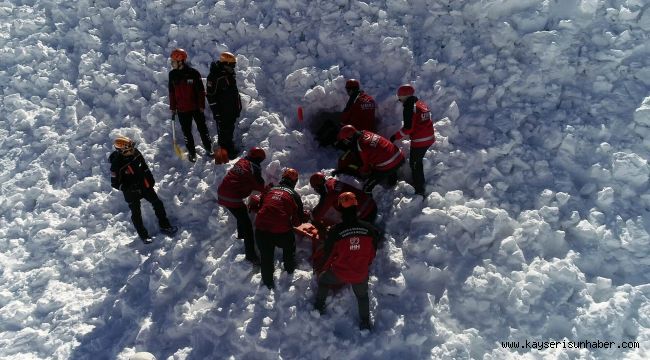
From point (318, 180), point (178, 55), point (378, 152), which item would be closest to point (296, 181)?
point (318, 180)

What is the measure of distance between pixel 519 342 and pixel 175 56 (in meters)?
7.23

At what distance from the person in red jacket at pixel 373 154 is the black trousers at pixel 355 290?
1.82 m

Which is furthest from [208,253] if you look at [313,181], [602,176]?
[602,176]

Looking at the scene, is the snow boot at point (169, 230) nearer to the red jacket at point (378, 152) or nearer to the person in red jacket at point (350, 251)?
the person in red jacket at point (350, 251)

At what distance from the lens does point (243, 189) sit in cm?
770

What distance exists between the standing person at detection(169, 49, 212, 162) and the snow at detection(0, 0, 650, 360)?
2.72 ft

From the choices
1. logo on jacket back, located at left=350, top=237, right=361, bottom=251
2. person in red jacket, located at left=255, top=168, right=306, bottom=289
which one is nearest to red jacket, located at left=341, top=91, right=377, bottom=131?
person in red jacket, located at left=255, top=168, right=306, bottom=289

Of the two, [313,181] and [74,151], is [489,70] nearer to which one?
[313,181]

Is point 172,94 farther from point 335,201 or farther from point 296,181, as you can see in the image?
point 335,201

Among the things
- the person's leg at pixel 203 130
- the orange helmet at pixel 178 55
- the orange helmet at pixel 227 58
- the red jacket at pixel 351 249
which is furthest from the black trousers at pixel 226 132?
the red jacket at pixel 351 249

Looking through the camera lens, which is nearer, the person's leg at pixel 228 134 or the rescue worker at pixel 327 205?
the rescue worker at pixel 327 205

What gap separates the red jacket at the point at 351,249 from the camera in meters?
6.57

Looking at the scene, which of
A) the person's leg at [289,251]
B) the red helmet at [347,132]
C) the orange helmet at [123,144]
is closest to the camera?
the person's leg at [289,251]

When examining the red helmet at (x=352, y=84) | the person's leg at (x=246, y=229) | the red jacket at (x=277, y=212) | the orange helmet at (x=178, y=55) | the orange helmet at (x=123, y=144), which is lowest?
the person's leg at (x=246, y=229)
